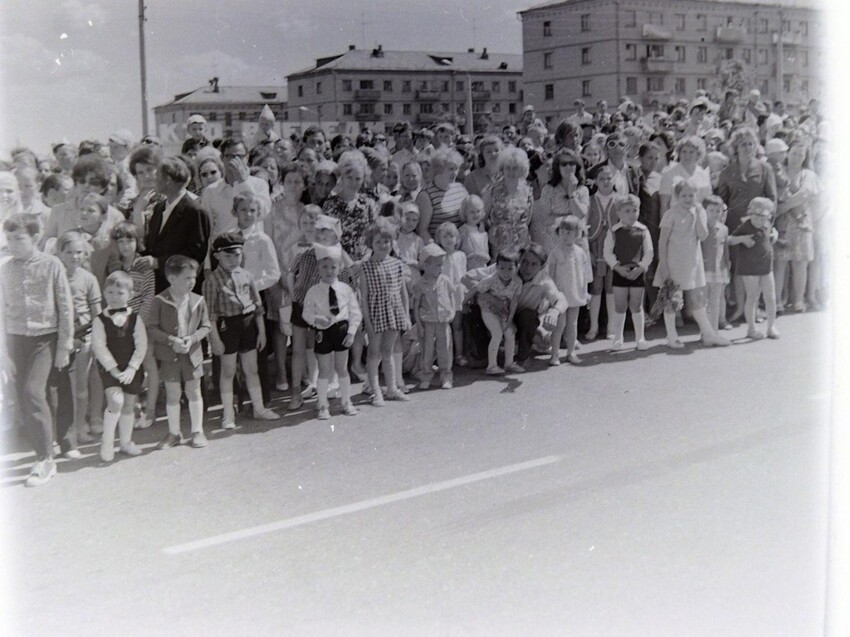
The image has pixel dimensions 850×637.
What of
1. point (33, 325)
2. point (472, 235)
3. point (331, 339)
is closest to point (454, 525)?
point (331, 339)

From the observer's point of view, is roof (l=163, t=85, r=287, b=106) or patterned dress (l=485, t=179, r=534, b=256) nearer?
roof (l=163, t=85, r=287, b=106)

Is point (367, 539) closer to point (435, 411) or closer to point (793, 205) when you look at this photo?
point (435, 411)

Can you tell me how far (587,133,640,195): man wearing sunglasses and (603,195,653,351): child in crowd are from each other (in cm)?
40

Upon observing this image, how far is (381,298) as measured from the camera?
693cm

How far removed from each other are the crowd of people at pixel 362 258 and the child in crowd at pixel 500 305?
0.02 meters

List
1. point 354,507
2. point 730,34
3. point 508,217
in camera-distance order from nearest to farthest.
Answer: point 354,507 → point 508,217 → point 730,34

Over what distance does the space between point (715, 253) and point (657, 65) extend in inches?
89.2

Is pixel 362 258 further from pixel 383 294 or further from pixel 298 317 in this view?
pixel 298 317

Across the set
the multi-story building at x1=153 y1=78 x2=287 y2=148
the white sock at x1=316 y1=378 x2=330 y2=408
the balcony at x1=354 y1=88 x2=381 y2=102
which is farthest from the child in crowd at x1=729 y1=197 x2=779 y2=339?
the multi-story building at x1=153 y1=78 x2=287 y2=148

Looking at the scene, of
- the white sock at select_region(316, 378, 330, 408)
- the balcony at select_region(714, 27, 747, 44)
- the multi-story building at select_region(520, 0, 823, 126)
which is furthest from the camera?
the balcony at select_region(714, 27, 747, 44)

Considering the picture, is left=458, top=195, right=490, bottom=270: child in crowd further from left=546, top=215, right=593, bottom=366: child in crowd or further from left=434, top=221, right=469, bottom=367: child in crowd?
left=546, top=215, right=593, bottom=366: child in crowd

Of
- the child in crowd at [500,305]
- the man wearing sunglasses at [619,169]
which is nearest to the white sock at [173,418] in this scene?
the child in crowd at [500,305]

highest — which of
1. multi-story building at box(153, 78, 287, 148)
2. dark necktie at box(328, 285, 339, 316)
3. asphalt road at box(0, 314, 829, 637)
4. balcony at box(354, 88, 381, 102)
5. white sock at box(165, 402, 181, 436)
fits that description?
balcony at box(354, 88, 381, 102)

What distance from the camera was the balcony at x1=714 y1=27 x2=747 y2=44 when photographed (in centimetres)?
1019
